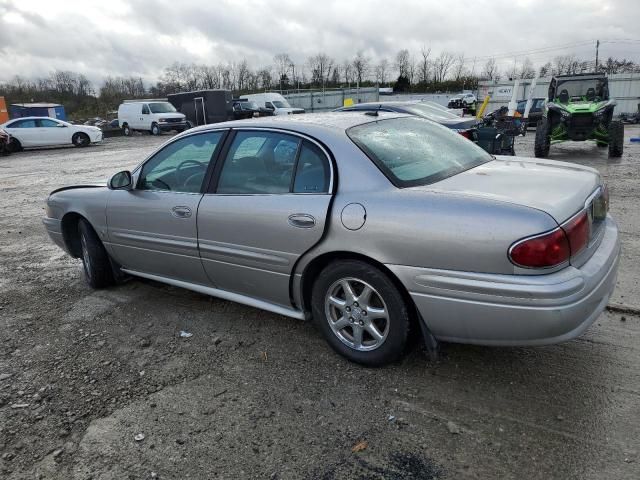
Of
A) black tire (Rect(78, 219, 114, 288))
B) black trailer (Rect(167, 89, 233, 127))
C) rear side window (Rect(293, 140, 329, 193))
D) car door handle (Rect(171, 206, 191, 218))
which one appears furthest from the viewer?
black trailer (Rect(167, 89, 233, 127))

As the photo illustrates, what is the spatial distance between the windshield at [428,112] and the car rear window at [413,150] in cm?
645

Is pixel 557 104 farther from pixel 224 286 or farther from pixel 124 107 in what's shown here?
pixel 124 107

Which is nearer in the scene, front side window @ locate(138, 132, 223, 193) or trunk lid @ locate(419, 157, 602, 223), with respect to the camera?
trunk lid @ locate(419, 157, 602, 223)

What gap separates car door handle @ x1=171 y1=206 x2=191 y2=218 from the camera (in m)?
3.59

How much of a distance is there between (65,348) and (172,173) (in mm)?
1477

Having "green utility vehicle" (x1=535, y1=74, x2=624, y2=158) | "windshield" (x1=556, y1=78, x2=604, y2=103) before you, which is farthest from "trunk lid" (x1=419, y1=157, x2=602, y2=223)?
"windshield" (x1=556, y1=78, x2=604, y2=103)

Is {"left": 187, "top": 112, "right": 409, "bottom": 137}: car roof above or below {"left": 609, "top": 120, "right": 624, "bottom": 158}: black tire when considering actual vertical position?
above

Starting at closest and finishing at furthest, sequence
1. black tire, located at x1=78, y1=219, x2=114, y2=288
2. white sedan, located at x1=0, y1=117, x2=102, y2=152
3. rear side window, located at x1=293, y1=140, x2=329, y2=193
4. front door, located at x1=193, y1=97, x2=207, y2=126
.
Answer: rear side window, located at x1=293, y1=140, x2=329, y2=193, black tire, located at x1=78, y1=219, x2=114, y2=288, white sedan, located at x1=0, y1=117, x2=102, y2=152, front door, located at x1=193, y1=97, x2=207, y2=126

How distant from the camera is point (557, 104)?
42.5 ft

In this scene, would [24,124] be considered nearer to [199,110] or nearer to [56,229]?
[199,110]

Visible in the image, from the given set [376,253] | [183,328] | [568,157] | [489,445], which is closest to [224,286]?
[183,328]

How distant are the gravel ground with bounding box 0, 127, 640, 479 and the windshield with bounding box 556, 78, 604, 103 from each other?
11041mm

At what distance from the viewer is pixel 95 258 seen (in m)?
4.46

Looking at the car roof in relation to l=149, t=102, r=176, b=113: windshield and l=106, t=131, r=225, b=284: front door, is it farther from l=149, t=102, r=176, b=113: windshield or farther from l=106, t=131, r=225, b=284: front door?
l=149, t=102, r=176, b=113: windshield
